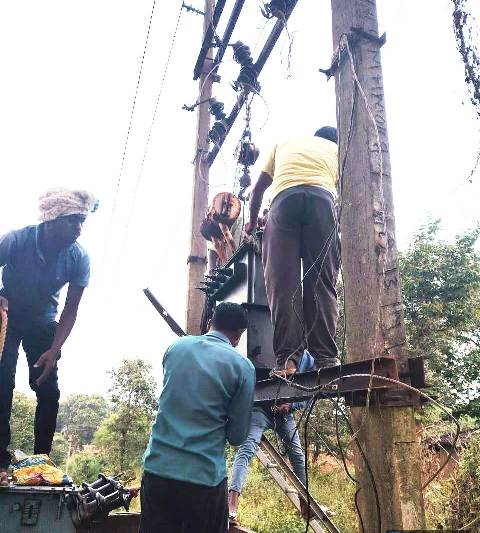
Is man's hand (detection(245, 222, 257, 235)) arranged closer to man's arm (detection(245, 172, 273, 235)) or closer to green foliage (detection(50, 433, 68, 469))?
man's arm (detection(245, 172, 273, 235))

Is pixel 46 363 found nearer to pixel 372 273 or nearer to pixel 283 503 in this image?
pixel 372 273

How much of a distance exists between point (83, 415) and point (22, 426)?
20.9 meters

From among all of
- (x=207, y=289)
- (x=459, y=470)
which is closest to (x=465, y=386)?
(x=459, y=470)

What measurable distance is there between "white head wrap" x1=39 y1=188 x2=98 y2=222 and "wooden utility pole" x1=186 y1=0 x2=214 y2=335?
306 centimetres

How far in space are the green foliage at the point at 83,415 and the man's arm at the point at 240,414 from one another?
41.5 m

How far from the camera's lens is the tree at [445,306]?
45.8 feet

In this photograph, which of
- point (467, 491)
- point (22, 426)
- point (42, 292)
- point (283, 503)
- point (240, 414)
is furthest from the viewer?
point (22, 426)

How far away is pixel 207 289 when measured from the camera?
20.4 feet

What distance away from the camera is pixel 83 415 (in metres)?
43.1

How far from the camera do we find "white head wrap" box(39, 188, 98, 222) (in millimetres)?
3732

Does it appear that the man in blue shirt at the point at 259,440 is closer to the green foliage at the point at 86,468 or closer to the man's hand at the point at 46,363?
the man's hand at the point at 46,363

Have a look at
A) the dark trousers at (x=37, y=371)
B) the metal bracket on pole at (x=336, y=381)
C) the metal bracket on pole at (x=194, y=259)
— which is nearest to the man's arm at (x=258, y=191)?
the metal bracket on pole at (x=336, y=381)

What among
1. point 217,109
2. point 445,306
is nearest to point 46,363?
point 217,109

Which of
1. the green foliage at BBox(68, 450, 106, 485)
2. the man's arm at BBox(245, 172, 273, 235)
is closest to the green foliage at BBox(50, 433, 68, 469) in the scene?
the green foliage at BBox(68, 450, 106, 485)
